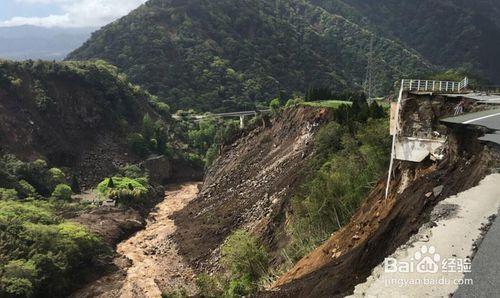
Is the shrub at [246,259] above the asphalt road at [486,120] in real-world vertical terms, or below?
below

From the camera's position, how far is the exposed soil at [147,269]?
131 ft

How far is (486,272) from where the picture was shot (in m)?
8.92

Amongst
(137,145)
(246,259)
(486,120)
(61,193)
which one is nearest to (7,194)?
(61,193)

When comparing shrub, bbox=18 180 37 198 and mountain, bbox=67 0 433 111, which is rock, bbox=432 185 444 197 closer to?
shrub, bbox=18 180 37 198

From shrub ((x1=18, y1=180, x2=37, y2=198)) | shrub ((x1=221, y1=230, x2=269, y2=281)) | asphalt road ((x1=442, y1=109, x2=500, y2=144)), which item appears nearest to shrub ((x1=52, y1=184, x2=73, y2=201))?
shrub ((x1=18, y1=180, x2=37, y2=198))

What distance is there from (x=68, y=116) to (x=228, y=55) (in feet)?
226

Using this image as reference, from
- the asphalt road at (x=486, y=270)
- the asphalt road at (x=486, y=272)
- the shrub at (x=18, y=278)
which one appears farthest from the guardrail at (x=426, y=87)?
the shrub at (x=18, y=278)

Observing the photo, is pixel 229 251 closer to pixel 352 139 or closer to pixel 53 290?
pixel 352 139

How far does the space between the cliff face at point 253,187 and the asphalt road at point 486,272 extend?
25.0 m

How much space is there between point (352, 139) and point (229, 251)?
1560 cm

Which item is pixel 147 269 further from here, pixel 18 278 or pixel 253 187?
pixel 253 187

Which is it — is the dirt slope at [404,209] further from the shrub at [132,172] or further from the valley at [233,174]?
the shrub at [132,172]

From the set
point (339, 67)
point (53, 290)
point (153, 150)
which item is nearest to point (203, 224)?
point (53, 290)

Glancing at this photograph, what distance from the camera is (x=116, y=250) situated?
171 ft
